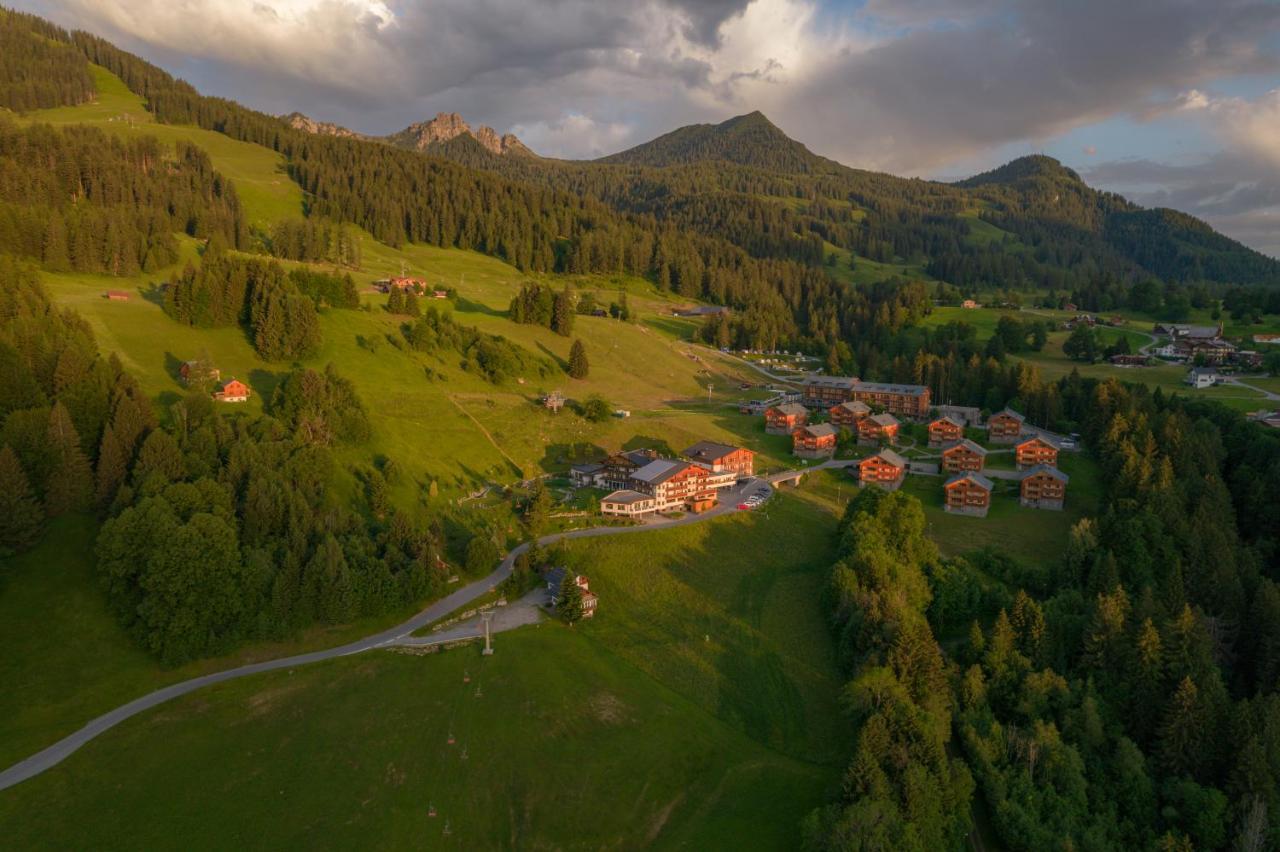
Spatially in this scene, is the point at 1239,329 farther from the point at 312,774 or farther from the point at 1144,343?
the point at 312,774

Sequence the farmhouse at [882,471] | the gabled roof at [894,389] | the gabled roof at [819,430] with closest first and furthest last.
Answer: the farmhouse at [882,471]
the gabled roof at [819,430]
the gabled roof at [894,389]

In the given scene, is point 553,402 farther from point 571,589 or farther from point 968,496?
point 968,496

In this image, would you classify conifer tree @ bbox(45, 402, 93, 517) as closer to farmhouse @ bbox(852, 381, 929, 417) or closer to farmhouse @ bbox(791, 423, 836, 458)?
farmhouse @ bbox(791, 423, 836, 458)

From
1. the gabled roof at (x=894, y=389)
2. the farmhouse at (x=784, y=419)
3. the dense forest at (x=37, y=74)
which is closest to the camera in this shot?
the farmhouse at (x=784, y=419)

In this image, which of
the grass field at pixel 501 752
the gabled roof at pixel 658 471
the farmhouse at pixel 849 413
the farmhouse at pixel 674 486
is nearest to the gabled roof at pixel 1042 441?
the farmhouse at pixel 849 413

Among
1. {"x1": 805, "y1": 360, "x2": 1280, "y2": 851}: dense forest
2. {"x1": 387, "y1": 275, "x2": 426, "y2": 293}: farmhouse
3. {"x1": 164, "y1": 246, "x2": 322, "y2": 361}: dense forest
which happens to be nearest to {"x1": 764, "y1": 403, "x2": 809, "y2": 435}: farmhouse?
{"x1": 805, "y1": 360, "x2": 1280, "y2": 851}: dense forest

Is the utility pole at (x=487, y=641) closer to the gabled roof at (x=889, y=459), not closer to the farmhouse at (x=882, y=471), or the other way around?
the farmhouse at (x=882, y=471)

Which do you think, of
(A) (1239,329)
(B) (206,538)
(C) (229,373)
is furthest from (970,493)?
(A) (1239,329)

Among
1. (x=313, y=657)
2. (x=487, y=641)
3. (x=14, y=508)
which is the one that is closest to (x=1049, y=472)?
(x=487, y=641)
